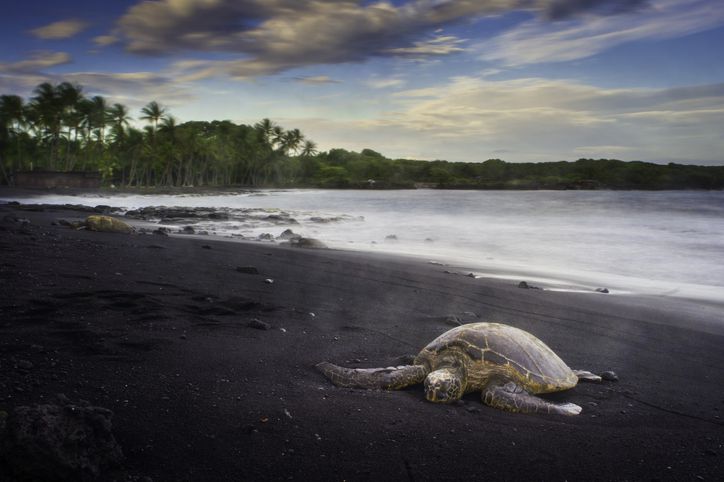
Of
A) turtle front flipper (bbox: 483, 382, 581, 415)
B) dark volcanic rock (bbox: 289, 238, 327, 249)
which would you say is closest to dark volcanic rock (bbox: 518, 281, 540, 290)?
turtle front flipper (bbox: 483, 382, 581, 415)

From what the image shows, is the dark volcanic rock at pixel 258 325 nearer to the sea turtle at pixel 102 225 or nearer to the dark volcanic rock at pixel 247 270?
the dark volcanic rock at pixel 247 270

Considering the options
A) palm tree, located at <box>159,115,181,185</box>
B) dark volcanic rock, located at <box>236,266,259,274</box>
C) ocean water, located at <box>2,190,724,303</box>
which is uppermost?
palm tree, located at <box>159,115,181,185</box>

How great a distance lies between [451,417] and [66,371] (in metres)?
2.62

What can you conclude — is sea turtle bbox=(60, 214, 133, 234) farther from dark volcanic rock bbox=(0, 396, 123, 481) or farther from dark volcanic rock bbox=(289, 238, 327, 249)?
dark volcanic rock bbox=(0, 396, 123, 481)

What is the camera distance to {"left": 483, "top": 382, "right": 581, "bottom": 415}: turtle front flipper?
3756 mm

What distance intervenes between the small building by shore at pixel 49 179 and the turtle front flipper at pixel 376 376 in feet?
174

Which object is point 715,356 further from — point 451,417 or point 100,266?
point 100,266

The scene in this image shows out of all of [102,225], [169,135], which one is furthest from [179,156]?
[102,225]

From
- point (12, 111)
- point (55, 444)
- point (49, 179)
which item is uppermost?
point (12, 111)

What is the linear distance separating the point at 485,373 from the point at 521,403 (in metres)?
0.41

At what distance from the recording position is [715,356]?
5.50 meters

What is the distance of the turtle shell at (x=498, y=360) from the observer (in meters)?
4.12

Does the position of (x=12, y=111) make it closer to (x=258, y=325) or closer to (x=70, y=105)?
(x=70, y=105)

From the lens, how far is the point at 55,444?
219 cm
